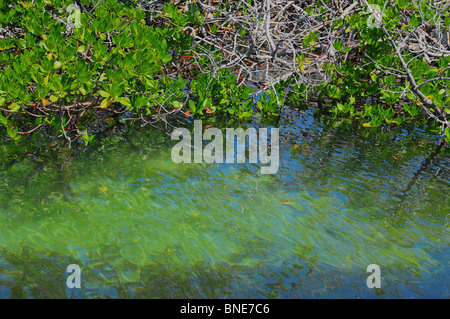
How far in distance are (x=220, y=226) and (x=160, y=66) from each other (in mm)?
2482

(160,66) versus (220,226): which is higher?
(160,66)

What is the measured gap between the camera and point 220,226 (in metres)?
4.19

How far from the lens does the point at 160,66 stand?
5.73 m

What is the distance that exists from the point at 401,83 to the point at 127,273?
20.6 feet

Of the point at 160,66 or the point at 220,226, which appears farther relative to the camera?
the point at 160,66

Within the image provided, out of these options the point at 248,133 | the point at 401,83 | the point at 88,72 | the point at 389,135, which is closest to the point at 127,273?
the point at 88,72

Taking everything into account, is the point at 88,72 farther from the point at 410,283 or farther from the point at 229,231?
the point at 410,283

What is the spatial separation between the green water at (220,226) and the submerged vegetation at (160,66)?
72 centimetres

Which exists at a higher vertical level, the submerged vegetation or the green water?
the submerged vegetation

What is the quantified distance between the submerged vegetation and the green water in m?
0.72

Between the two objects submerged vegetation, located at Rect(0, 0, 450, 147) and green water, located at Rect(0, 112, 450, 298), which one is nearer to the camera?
green water, located at Rect(0, 112, 450, 298)

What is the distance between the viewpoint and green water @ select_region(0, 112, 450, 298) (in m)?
3.38

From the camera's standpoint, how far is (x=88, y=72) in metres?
5.03
